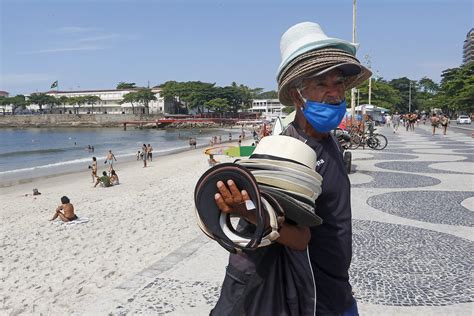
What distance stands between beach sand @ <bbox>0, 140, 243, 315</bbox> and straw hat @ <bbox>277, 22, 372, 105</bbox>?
3602 millimetres

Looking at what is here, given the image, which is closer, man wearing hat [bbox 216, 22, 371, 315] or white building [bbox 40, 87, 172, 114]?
man wearing hat [bbox 216, 22, 371, 315]

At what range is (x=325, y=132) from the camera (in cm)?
165

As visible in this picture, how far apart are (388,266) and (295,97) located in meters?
4.24

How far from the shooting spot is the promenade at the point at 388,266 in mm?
4352

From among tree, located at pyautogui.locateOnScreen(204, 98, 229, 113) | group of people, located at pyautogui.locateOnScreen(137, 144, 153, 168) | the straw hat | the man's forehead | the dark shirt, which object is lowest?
group of people, located at pyautogui.locateOnScreen(137, 144, 153, 168)

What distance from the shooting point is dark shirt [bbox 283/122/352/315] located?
1583 millimetres

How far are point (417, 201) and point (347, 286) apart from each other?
27.0ft

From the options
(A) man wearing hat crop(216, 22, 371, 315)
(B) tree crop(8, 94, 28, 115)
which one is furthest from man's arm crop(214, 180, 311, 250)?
(B) tree crop(8, 94, 28, 115)

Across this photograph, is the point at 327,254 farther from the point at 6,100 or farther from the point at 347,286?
the point at 6,100

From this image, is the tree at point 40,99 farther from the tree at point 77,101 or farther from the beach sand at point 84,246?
the beach sand at point 84,246

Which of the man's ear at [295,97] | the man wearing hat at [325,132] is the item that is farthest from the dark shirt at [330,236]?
the man's ear at [295,97]

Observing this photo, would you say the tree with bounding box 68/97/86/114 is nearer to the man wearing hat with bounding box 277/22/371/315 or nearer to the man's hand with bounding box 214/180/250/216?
the man wearing hat with bounding box 277/22/371/315

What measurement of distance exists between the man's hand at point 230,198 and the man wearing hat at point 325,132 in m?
0.38

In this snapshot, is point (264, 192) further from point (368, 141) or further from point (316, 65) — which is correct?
point (368, 141)
